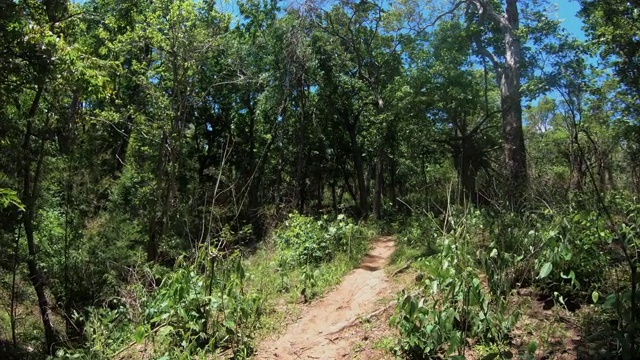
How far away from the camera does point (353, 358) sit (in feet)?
15.7

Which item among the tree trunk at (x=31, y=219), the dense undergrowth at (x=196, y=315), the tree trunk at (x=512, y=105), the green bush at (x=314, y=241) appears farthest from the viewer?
the tree trunk at (x=512, y=105)

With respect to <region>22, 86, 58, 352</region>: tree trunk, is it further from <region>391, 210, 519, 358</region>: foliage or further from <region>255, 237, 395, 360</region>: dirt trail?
<region>391, 210, 519, 358</region>: foliage

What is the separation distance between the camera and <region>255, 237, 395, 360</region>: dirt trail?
509 centimetres

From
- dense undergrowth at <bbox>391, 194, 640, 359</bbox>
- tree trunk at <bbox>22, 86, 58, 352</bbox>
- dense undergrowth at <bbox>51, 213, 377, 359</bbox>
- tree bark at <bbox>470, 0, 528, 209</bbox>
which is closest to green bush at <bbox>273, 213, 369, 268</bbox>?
dense undergrowth at <bbox>51, 213, 377, 359</bbox>

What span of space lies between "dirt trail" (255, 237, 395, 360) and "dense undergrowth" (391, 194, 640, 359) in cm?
98

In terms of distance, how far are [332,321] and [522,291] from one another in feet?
7.44

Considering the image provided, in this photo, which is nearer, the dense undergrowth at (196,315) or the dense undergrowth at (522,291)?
the dense undergrowth at (522,291)

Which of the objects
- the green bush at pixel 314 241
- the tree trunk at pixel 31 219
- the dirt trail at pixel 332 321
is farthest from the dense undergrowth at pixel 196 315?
the tree trunk at pixel 31 219

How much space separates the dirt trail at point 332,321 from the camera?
5.09 m

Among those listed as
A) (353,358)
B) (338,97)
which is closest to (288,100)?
(338,97)

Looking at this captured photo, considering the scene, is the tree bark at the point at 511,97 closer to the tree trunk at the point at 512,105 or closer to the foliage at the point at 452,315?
the tree trunk at the point at 512,105

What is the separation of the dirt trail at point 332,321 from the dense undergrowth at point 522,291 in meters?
0.98

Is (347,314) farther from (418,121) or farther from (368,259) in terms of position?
(418,121)

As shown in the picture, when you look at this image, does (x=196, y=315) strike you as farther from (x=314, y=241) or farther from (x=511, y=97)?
(x=511, y=97)
